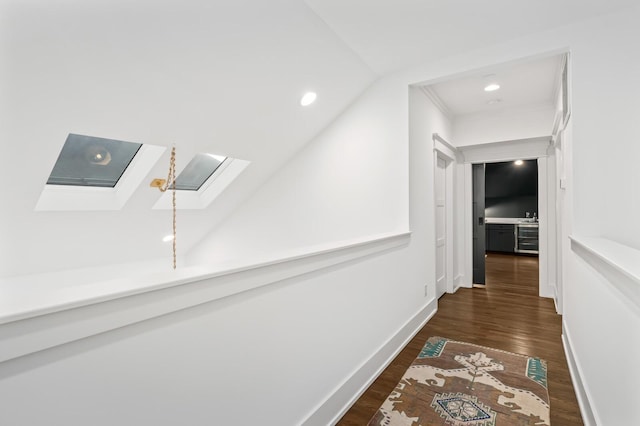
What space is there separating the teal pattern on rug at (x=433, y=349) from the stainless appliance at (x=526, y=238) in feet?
19.2

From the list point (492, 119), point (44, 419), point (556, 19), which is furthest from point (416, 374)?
point (492, 119)

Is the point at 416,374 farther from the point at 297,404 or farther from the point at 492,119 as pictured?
the point at 492,119

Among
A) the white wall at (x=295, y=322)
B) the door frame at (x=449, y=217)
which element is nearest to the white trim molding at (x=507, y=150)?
the door frame at (x=449, y=217)

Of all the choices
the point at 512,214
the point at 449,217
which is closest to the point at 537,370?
the point at 449,217

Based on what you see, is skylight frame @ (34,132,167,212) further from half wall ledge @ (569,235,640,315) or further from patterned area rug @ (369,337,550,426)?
half wall ledge @ (569,235,640,315)

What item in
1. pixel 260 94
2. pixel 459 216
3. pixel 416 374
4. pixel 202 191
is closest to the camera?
pixel 416 374

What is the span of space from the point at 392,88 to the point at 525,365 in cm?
260

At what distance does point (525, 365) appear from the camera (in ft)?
8.45

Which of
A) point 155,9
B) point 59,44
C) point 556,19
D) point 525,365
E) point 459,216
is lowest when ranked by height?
point 525,365

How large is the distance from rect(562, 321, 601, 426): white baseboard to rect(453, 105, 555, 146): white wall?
2425 millimetres

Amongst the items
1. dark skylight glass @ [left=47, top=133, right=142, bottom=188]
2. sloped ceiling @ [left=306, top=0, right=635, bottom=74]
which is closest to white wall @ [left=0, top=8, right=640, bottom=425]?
sloped ceiling @ [left=306, top=0, right=635, bottom=74]

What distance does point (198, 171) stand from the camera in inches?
148

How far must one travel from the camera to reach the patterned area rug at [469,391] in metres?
1.95

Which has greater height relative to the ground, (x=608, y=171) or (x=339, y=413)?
(x=608, y=171)
